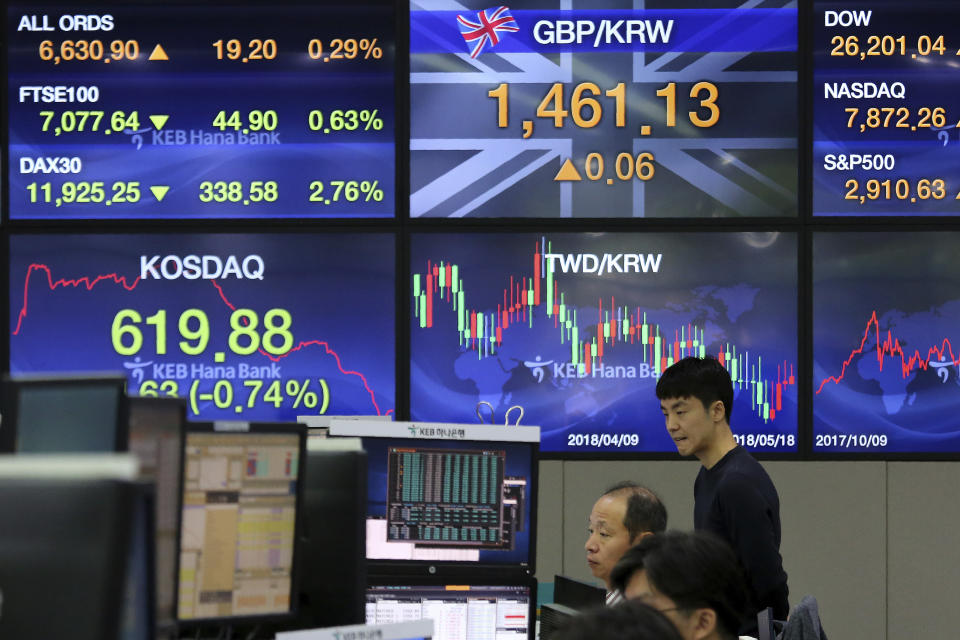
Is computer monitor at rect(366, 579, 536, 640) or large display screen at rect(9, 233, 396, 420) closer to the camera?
computer monitor at rect(366, 579, 536, 640)

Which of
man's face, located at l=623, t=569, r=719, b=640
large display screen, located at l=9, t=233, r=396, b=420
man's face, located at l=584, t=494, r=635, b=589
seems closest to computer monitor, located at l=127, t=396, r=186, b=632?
man's face, located at l=623, t=569, r=719, b=640

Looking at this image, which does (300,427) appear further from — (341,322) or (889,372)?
(889,372)

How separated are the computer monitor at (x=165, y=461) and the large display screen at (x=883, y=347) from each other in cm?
317

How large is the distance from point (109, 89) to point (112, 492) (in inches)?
164

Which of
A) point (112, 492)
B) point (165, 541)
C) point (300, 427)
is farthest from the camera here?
point (300, 427)

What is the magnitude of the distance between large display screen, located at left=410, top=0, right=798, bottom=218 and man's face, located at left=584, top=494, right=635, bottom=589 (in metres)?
1.84

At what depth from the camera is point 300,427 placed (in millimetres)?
2139

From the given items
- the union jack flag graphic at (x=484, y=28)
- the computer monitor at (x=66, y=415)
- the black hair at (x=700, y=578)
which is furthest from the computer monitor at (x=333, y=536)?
the union jack flag graphic at (x=484, y=28)

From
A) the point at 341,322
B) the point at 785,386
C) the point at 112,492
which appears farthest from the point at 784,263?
the point at 112,492

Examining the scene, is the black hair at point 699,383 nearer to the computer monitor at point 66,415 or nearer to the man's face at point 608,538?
the man's face at point 608,538

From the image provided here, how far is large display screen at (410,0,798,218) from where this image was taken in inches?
178

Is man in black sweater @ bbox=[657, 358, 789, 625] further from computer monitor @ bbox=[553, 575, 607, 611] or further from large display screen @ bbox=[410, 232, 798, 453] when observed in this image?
large display screen @ bbox=[410, 232, 798, 453]

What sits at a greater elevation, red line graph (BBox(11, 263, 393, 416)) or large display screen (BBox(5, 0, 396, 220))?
large display screen (BBox(5, 0, 396, 220))

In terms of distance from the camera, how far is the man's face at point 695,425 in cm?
311
